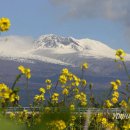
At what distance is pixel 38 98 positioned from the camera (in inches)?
275

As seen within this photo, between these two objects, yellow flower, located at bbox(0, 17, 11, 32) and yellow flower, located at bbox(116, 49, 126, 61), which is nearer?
yellow flower, located at bbox(0, 17, 11, 32)

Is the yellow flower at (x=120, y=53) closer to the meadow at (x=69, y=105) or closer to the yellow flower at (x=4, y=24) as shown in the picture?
the meadow at (x=69, y=105)

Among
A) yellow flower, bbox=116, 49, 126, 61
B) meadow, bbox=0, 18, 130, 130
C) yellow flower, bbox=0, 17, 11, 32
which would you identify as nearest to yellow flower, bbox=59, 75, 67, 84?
meadow, bbox=0, 18, 130, 130

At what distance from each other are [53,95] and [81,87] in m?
0.73

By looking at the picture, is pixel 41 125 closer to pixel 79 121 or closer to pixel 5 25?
pixel 5 25

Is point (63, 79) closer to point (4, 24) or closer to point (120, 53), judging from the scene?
point (120, 53)

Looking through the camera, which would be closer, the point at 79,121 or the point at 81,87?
the point at 79,121

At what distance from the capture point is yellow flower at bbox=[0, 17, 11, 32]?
11.3 ft

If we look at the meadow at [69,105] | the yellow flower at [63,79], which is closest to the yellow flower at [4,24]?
the meadow at [69,105]

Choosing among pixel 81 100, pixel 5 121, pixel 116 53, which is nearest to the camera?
pixel 5 121

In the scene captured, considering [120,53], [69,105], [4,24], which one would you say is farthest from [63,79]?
[69,105]

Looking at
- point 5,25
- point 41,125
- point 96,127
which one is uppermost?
point 5,25

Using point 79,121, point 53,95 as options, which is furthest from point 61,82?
point 79,121

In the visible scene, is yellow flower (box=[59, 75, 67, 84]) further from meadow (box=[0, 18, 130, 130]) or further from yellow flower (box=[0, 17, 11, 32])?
yellow flower (box=[0, 17, 11, 32])
